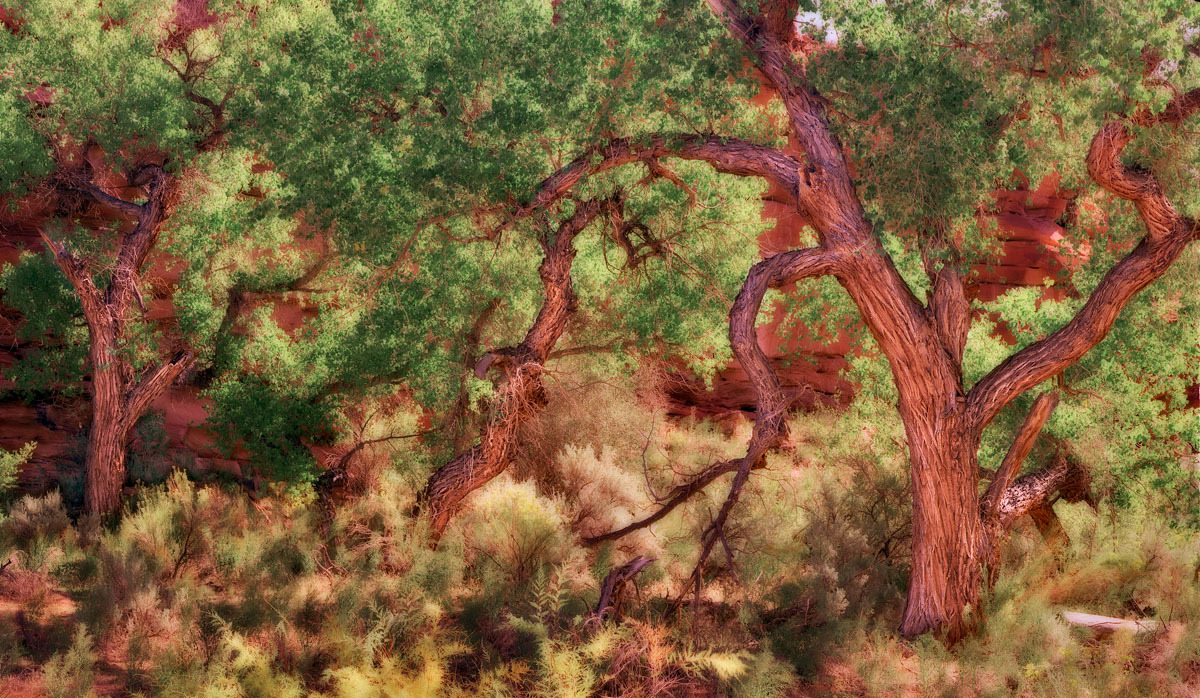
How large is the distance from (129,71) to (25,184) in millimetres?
2732

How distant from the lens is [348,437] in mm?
15961

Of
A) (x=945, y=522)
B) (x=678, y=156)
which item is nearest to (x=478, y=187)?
(x=678, y=156)

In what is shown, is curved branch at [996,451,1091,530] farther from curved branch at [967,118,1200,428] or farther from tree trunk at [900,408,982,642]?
curved branch at [967,118,1200,428]

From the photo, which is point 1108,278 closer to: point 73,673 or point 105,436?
point 73,673

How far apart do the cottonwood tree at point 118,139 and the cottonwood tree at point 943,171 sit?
25.0ft

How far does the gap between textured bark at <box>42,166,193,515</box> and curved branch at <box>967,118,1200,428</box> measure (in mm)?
11775

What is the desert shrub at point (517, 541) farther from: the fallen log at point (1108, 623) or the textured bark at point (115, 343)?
the textured bark at point (115, 343)

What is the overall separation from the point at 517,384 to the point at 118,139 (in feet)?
22.5

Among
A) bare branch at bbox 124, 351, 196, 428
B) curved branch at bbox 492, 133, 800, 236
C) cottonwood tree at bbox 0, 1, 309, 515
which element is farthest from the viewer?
bare branch at bbox 124, 351, 196, 428

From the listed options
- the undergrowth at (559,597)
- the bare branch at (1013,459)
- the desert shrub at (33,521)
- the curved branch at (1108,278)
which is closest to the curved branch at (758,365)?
the undergrowth at (559,597)

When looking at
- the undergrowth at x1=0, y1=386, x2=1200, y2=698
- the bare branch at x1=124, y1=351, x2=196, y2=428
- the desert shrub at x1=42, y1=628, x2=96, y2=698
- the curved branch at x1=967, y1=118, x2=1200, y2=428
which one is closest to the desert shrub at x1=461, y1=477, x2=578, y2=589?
the undergrowth at x1=0, y1=386, x2=1200, y2=698

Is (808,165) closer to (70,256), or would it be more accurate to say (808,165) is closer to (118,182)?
(70,256)

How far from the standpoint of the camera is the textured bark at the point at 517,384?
39.7ft

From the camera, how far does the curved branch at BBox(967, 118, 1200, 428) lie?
9.27m
